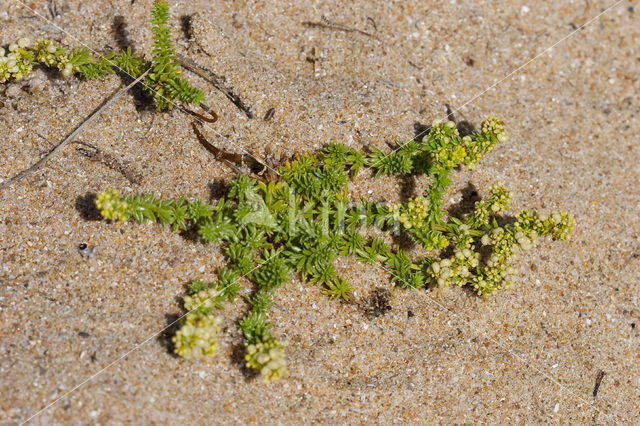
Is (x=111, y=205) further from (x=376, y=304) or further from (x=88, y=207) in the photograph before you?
(x=376, y=304)

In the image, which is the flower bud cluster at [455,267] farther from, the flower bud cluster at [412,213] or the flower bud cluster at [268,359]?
the flower bud cluster at [268,359]

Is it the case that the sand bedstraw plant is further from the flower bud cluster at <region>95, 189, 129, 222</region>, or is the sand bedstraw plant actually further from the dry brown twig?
the dry brown twig

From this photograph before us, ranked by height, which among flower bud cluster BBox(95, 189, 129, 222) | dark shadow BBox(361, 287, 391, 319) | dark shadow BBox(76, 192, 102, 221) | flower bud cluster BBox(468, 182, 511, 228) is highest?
flower bud cluster BBox(468, 182, 511, 228)

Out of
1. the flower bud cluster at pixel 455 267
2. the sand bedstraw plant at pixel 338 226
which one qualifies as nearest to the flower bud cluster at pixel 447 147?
the sand bedstraw plant at pixel 338 226

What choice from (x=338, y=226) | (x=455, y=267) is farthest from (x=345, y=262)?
(x=455, y=267)

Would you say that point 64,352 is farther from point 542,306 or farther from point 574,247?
point 574,247

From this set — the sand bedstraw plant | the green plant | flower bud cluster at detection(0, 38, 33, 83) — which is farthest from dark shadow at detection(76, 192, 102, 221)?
flower bud cluster at detection(0, 38, 33, 83)

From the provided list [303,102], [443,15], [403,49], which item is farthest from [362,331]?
[443,15]
